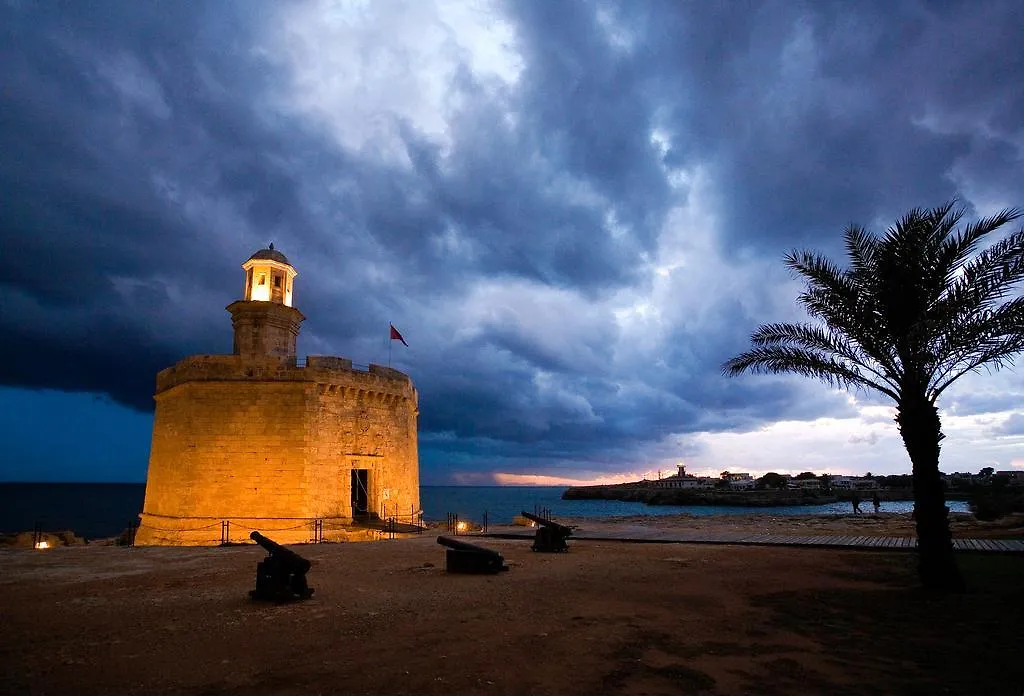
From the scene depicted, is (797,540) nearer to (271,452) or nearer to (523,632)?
(523,632)

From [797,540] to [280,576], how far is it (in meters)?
12.5

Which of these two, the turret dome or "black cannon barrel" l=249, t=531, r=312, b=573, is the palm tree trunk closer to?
"black cannon barrel" l=249, t=531, r=312, b=573

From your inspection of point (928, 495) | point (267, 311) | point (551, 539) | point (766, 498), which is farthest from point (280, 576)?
point (766, 498)

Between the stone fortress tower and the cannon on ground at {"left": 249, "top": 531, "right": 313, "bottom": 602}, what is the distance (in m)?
12.0

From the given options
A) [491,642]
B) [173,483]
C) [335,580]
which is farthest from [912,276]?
[173,483]

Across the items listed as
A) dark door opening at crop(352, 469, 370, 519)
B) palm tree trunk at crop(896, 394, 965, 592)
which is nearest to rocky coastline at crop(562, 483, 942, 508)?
dark door opening at crop(352, 469, 370, 519)

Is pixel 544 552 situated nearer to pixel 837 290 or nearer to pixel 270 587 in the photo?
pixel 270 587

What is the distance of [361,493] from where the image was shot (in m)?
23.8

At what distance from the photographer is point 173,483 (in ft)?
72.0

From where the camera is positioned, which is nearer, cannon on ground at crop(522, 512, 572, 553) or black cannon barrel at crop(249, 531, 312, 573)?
black cannon barrel at crop(249, 531, 312, 573)

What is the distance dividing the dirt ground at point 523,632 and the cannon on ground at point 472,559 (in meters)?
0.30

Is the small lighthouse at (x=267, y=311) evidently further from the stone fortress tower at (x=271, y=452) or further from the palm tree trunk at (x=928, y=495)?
the palm tree trunk at (x=928, y=495)

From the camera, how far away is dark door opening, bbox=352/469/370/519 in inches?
906

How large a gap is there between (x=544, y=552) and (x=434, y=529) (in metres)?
11.8
